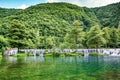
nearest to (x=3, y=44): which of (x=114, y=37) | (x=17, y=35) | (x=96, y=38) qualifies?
(x=17, y=35)

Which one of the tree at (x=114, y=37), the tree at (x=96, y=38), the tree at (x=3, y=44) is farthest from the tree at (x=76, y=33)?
the tree at (x=3, y=44)

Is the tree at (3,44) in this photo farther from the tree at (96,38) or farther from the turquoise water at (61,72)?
the turquoise water at (61,72)

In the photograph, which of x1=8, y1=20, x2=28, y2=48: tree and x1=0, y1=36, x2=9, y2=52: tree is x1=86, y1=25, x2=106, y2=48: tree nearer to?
x1=8, y1=20, x2=28, y2=48: tree

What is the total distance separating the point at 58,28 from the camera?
455 feet

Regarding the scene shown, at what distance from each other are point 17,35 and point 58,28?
6259 centimetres

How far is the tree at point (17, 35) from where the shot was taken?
75688 millimetres

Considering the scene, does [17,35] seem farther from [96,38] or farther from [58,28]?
[58,28]

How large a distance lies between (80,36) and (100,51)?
828 centimetres

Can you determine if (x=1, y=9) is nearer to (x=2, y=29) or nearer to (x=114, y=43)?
(x=2, y=29)

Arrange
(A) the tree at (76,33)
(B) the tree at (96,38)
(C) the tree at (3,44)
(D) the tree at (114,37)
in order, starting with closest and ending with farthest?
(C) the tree at (3,44)
(B) the tree at (96,38)
(A) the tree at (76,33)
(D) the tree at (114,37)

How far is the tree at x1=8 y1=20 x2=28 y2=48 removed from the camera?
248 feet

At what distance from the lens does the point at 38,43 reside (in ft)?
300

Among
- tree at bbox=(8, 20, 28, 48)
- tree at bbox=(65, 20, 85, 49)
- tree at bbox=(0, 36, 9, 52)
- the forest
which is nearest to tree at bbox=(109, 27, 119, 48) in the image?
the forest

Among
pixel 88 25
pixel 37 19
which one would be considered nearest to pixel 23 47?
pixel 37 19
